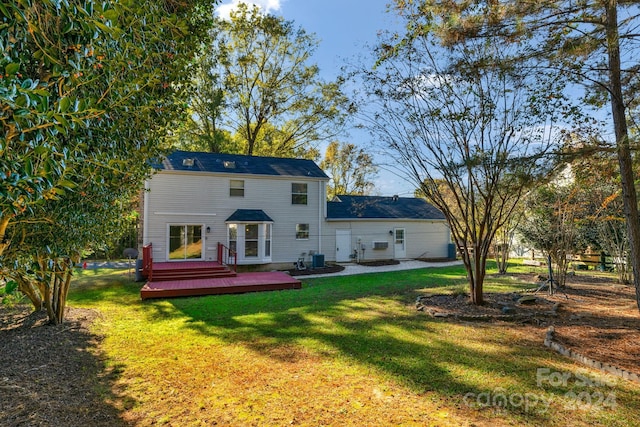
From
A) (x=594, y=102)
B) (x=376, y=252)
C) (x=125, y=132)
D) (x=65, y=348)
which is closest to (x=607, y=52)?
(x=594, y=102)

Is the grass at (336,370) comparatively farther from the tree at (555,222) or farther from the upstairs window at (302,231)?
the upstairs window at (302,231)

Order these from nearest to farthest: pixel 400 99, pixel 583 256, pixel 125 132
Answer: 1. pixel 125 132
2. pixel 400 99
3. pixel 583 256

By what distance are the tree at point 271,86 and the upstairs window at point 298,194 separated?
6356 millimetres

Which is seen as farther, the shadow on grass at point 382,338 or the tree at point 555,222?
the tree at point 555,222

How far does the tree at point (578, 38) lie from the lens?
5211mm

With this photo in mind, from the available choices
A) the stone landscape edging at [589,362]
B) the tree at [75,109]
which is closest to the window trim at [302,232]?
the tree at [75,109]

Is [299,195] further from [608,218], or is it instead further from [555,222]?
[608,218]

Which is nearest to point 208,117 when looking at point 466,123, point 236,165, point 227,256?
point 236,165

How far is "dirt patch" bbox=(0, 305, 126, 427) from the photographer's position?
118 inches

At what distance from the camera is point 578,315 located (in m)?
6.46

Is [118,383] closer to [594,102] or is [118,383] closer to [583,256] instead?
[594,102]

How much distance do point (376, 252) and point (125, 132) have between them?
53.4 ft

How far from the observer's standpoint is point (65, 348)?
4.92 m

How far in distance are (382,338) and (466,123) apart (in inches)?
201
